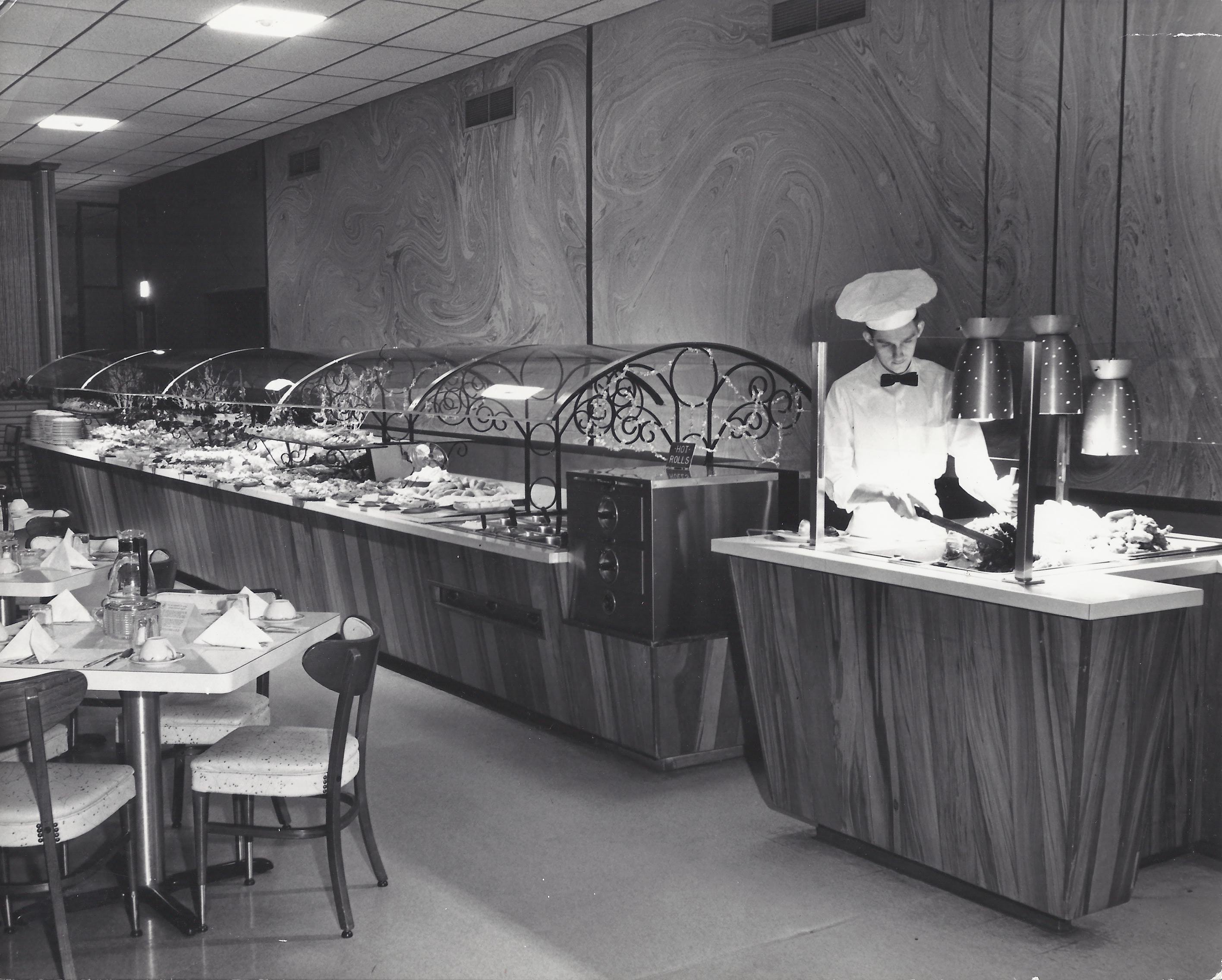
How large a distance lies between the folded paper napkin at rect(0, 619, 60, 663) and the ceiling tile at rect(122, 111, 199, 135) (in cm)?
741

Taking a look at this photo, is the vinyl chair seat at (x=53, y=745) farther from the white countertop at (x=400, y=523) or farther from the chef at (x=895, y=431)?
the chef at (x=895, y=431)

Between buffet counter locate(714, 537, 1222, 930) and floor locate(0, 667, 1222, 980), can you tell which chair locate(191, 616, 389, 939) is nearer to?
floor locate(0, 667, 1222, 980)

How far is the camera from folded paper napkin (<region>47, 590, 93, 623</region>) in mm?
3725

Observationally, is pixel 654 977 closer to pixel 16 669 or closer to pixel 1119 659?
pixel 1119 659

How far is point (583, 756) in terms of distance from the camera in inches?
185

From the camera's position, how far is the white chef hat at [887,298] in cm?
386

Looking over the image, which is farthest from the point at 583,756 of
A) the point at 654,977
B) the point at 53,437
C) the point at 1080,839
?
the point at 53,437

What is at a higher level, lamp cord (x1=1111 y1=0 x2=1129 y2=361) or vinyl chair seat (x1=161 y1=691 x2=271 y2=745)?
lamp cord (x1=1111 y1=0 x2=1129 y2=361)

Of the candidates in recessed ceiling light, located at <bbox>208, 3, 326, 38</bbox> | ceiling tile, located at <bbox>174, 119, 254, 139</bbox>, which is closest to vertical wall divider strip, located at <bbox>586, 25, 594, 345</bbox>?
recessed ceiling light, located at <bbox>208, 3, 326, 38</bbox>

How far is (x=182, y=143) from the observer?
11.0m

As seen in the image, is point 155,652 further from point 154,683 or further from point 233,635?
point 233,635

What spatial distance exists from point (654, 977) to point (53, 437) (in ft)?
29.1

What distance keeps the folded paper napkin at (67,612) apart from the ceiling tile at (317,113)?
6.35m

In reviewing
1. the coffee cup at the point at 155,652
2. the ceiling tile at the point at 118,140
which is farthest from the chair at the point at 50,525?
the ceiling tile at the point at 118,140
